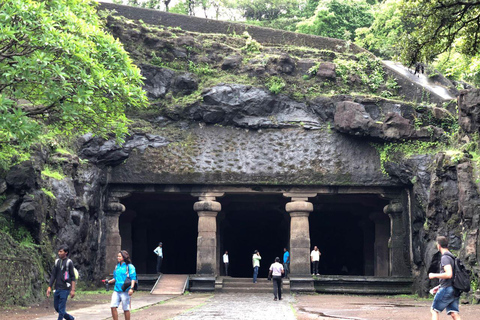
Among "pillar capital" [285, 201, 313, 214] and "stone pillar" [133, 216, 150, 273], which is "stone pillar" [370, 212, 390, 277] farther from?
"stone pillar" [133, 216, 150, 273]

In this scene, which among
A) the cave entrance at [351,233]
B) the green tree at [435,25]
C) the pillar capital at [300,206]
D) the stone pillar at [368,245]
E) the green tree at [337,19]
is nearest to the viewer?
the green tree at [435,25]

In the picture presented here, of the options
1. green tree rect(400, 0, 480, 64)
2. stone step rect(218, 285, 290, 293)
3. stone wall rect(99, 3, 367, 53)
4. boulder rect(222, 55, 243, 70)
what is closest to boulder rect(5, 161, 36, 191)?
stone step rect(218, 285, 290, 293)

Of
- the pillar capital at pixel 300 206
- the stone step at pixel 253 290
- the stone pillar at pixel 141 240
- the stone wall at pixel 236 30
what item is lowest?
the stone step at pixel 253 290

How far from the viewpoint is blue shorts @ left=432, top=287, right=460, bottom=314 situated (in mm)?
8570

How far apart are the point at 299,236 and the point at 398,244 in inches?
159

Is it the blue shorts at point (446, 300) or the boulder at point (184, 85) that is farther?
the boulder at point (184, 85)

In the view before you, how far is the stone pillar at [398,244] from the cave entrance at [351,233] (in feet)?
6.41

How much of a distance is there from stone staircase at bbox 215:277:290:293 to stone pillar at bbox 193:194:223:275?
627mm

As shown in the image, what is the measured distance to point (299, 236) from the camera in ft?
78.7

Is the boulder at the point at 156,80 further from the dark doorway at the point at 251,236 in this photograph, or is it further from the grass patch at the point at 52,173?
the dark doorway at the point at 251,236

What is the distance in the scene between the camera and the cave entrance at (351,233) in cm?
2670

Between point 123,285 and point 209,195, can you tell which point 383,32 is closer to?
point 209,195

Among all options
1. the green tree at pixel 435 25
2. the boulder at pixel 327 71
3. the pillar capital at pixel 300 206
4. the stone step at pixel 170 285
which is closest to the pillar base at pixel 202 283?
the stone step at pixel 170 285

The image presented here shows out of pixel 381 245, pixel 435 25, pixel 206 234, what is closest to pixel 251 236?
pixel 381 245
